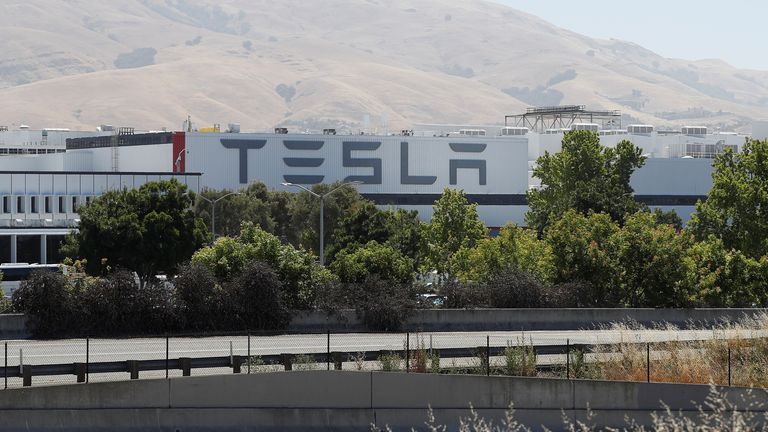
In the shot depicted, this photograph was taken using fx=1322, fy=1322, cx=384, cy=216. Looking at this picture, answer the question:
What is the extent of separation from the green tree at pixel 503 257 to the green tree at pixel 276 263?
12167 mm

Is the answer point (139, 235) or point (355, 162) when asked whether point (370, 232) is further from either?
point (355, 162)

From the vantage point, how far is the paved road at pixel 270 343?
38.5 m

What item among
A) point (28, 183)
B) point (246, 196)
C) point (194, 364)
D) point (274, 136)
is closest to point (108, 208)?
point (194, 364)

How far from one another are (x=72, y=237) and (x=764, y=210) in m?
40.1

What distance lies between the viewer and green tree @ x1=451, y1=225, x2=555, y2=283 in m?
61.2

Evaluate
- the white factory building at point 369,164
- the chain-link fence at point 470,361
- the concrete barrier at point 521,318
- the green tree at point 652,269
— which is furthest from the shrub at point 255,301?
the white factory building at point 369,164

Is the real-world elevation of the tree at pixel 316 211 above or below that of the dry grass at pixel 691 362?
above

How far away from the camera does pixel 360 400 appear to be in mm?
33812

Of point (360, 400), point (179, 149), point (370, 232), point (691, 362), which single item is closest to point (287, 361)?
point (360, 400)

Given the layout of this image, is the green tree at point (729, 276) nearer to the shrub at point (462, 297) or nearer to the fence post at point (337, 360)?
the shrub at point (462, 297)

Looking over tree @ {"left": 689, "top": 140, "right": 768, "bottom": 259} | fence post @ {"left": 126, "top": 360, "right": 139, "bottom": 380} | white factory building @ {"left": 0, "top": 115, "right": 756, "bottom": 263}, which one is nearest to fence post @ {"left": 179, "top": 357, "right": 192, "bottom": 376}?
fence post @ {"left": 126, "top": 360, "right": 139, "bottom": 380}

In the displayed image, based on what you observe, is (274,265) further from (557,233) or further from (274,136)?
(274,136)

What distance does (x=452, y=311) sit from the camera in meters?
49.8

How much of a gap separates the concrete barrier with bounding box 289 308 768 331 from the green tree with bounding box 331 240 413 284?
462cm
